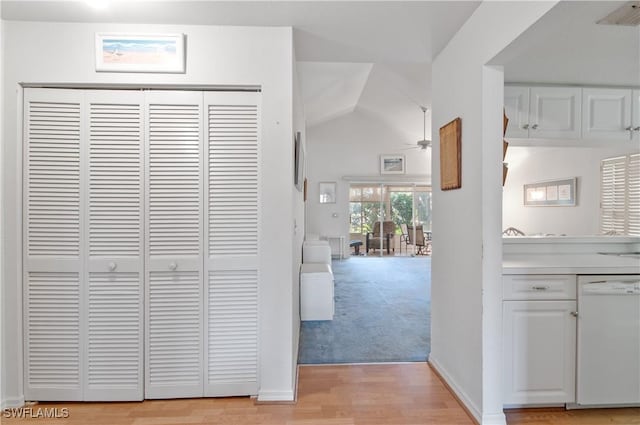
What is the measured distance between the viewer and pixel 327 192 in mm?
7586

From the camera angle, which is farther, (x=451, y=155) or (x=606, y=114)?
(x=606, y=114)

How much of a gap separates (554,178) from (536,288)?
327cm

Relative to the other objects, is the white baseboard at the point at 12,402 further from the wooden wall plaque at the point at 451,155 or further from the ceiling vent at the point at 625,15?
the ceiling vent at the point at 625,15

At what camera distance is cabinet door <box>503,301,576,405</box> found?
176 centimetres

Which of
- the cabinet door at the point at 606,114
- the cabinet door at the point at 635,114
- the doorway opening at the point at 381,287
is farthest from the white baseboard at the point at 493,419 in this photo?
the cabinet door at the point at 635,114

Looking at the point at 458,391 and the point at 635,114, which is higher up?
the point at 635,114

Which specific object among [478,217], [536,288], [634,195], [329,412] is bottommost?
[329,412]

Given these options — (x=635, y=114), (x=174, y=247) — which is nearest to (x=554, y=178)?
(x=635, y=114)

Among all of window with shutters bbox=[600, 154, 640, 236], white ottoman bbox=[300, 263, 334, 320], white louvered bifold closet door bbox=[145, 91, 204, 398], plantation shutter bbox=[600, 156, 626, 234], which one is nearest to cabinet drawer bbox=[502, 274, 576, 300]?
white ottoman bbox=[300, 263, 334, 320]

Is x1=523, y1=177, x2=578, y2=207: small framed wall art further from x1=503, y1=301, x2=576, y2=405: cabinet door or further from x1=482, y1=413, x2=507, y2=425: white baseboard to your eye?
x1=482, y1=413, x2=507, y2=425: white baseboard

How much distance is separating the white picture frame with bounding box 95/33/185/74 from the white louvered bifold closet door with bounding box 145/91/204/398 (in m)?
0.17

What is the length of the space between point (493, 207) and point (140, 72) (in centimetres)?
225

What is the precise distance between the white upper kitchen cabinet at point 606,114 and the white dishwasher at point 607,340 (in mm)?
1149

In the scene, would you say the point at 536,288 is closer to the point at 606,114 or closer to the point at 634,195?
the point at 606,114
